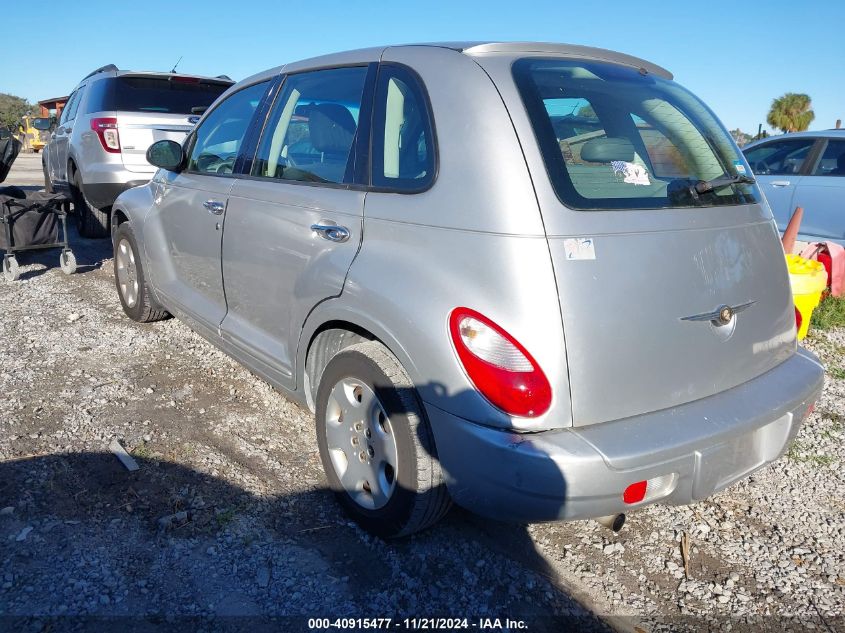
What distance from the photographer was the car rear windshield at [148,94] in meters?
7.05

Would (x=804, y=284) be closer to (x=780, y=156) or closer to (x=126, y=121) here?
(x=780, y=156)

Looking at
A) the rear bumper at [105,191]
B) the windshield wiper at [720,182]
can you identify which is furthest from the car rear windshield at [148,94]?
the windshield wiper at [720,182]

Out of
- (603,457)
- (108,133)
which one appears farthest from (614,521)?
(108,133)

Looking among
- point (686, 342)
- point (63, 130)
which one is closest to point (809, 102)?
point (63, 130)

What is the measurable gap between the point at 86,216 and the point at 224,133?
519cm

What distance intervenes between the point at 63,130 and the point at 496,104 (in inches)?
310

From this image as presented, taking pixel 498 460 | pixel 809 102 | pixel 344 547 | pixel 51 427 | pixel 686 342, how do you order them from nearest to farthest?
pixel 498 460
pixel 686 342
pixel 344 547
pixel 51 427
pixel 809 102

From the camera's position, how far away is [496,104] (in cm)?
234

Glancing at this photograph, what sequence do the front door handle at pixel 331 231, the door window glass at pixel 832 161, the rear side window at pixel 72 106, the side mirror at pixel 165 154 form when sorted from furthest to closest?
the rear side window at pixel 72 106 → the door window glass at pixel 832 161 → the side mirror at pixel 165 154 → the front door handle at pixel 331 231

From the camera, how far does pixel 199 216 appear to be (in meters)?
3.84

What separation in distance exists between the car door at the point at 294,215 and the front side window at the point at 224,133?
306 millimetres

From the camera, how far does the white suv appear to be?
6.92 metres

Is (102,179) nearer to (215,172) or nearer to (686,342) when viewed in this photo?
(215,172)

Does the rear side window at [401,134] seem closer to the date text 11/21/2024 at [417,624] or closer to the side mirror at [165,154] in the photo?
the date text 11/21/2024 at [417,624]
